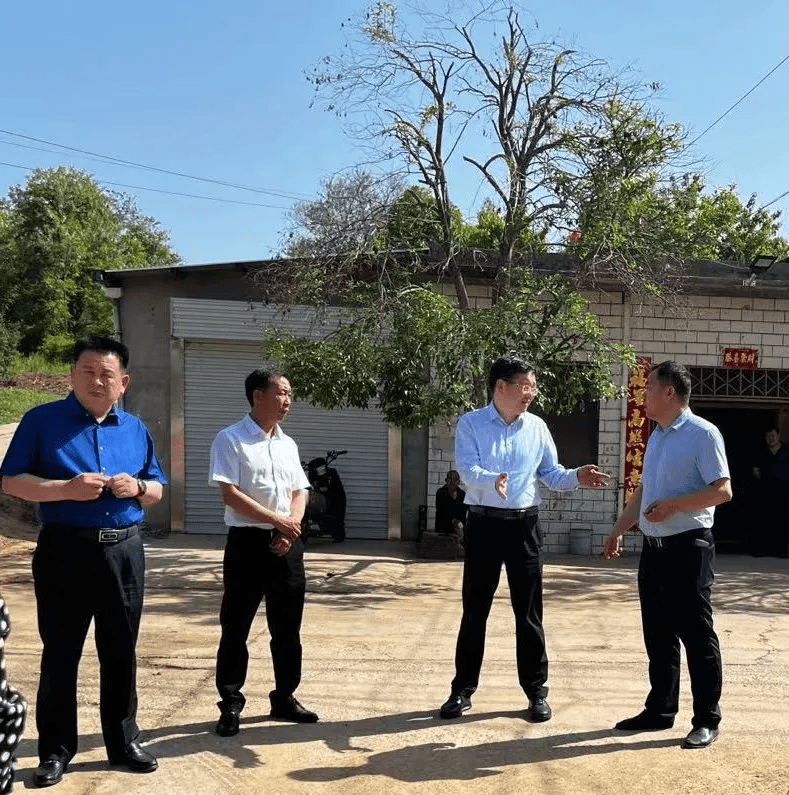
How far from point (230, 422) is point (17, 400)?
48.0ft

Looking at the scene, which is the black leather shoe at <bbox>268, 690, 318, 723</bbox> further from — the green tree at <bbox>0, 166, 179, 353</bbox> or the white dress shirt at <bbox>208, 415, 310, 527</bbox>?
the green tree at <bbox>0, 166, 179, 353</bbox>

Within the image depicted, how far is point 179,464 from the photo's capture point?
40.3 feet

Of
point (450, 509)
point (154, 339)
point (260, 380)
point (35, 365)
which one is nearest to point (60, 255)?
point (35, 365)

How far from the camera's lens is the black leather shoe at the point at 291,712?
4656 millimetres

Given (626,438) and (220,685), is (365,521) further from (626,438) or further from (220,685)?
(220,685)

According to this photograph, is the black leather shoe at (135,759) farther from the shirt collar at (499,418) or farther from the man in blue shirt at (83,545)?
the shirt collar at (499,418)

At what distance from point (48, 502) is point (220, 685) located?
4.44 feet

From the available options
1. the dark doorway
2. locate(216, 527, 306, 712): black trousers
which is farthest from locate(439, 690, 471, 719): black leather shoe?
the dark doorway

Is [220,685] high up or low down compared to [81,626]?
down

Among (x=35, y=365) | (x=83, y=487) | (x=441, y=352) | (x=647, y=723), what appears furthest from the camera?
(x=35, y=365)

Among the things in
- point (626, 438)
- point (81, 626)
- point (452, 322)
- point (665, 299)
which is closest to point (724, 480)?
point (81, 626)

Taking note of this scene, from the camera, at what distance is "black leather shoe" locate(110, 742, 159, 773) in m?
3.93

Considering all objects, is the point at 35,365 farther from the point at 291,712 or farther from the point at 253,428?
the point at 291,712

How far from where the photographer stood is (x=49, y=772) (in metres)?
3.75
